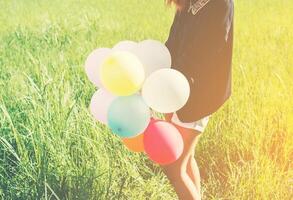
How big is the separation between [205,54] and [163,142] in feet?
1.08

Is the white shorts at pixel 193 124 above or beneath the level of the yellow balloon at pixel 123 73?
beneath

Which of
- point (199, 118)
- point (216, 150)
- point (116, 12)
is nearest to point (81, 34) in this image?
point (116, 12)

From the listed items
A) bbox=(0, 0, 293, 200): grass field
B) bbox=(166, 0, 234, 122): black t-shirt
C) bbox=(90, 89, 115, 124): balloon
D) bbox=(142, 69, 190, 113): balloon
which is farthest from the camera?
bbox=(0, 0, 293, 200): grass field

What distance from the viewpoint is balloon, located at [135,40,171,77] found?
7.37 ft

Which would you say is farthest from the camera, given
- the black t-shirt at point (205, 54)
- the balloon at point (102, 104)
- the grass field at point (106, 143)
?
the grass field at point (106, 143)

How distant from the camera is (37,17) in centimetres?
655

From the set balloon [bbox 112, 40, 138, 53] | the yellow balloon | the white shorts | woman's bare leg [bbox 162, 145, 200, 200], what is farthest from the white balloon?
woman's bare leg [bbox 162, 145, 200, 200]

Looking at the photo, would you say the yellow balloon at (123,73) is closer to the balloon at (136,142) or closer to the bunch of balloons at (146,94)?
the bunch of balloons at (146,94)

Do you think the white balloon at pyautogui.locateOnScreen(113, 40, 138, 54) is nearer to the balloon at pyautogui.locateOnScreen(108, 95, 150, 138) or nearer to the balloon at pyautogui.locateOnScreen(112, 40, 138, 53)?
the balloon at pyautogui.locateOnScreen(112, 40, 138, 53)

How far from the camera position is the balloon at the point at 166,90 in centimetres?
212

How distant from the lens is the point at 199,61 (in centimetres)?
226

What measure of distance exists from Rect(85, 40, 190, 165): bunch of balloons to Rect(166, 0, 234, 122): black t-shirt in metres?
0.08

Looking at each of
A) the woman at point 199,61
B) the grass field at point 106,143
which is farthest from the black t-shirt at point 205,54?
the grass field at point 106,143

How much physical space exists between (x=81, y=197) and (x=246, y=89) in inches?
52.3
